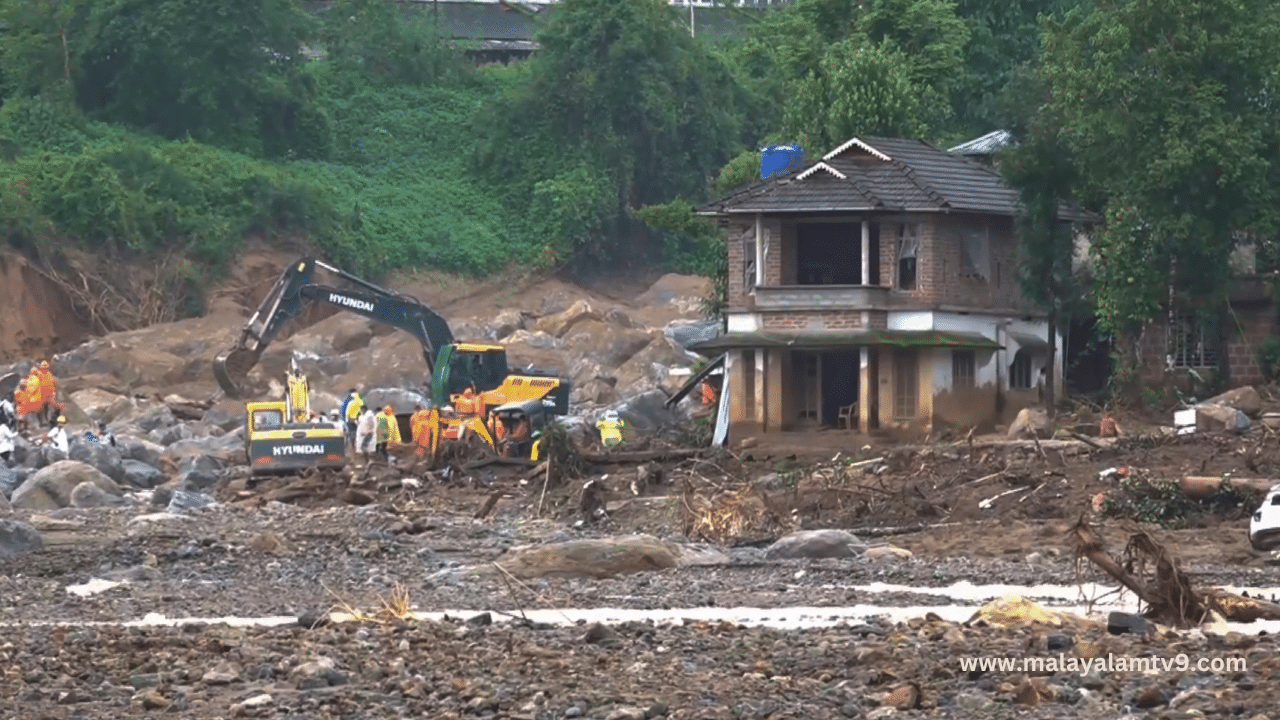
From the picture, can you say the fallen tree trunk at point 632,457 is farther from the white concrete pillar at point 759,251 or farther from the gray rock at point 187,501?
the white concrete pillar at point 759,251

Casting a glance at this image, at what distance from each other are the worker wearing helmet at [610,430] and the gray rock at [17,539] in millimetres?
13413

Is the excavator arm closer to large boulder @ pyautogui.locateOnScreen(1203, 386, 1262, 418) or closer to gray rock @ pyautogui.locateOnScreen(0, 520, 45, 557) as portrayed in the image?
large boulder @ pyautogui.locateOnScreen(1203, 386, 1262, 418)

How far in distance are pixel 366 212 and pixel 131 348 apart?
14322 mm

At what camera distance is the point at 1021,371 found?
46.5m

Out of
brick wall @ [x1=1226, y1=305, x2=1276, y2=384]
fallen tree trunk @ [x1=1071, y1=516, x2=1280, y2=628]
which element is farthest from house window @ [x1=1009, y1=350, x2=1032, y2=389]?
fallen tree trunk @ [x1=1071, y1=516, x2=1280, y2=628]

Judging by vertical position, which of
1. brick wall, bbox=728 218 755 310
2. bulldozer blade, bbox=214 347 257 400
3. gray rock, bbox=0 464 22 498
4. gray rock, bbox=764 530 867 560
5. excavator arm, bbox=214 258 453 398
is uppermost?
brick wall, bbox=728 218 755 310

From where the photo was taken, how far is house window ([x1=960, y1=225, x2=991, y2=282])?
4478cm

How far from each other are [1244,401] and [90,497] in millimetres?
17843

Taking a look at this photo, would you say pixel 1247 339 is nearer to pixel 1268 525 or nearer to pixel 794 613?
pixel 1268 525

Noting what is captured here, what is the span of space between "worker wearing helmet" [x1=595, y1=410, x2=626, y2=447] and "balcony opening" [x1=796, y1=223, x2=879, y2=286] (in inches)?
169

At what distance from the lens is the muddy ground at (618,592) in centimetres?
1477

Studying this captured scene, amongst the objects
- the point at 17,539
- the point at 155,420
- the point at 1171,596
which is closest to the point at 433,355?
the point at 155,420

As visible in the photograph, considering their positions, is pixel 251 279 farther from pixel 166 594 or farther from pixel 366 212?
pixel 166 594

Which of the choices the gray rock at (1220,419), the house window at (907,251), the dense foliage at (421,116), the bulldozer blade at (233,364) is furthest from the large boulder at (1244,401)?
the bulldozer blade at (233,364)
